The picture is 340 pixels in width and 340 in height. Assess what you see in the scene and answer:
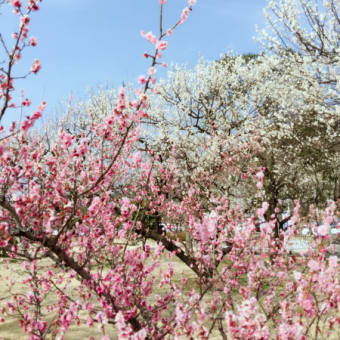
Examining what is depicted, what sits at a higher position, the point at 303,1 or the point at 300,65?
the point at 303,1

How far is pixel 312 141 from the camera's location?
41.2ft

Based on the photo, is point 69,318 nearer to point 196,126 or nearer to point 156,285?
point 156,285

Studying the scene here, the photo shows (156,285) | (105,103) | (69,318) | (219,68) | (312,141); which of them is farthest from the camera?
(105,103)

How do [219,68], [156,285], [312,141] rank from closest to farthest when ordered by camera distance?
[156,285]
[312,141]
[219,68]

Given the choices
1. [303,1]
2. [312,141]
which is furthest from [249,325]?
[312,141]

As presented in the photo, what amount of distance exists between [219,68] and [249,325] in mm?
16522

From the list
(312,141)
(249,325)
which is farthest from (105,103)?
(249,325)

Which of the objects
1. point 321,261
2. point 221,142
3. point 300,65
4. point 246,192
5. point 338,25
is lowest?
point 321,261

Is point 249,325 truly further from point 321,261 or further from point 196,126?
point 196,126

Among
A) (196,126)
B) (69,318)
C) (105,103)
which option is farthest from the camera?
(105,103)

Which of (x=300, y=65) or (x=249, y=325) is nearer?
(x=249, y=325)

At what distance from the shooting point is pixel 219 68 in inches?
713

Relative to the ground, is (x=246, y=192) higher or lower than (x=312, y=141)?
lower

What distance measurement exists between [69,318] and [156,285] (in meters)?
8.11
